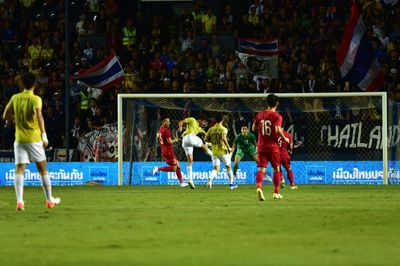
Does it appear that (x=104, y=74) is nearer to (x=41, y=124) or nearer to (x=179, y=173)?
(x=179, y=173)

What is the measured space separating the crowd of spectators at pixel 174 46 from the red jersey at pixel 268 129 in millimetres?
12166

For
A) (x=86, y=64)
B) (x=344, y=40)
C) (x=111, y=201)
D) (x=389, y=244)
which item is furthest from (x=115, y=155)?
(x=389, y=244)

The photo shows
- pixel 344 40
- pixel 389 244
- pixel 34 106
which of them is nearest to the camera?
pixel 389 244

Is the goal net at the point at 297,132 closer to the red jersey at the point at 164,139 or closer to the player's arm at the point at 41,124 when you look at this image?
the red jersey at the point at 164,139

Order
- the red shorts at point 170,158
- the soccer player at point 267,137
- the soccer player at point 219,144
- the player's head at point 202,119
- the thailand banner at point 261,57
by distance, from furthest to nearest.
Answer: the thailand banner at point 261,57 → the player's head at point 202,119 → the red shorts at point 170,158 → the soccer player at point 219,144 → the soccer player at point 267,137

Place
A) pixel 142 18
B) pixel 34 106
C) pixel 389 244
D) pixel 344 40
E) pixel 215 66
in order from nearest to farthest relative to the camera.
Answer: pixel 389 244
pixel 34 106
pixel 344 40
pixel 215 66
pixel 142 18

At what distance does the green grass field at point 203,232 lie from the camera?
1089cm

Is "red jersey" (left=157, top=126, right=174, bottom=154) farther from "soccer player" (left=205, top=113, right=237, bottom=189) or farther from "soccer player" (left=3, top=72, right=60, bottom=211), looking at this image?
"soccer player" (left=3, top=72, right=60, bottom=211)

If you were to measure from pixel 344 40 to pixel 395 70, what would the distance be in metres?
2.28

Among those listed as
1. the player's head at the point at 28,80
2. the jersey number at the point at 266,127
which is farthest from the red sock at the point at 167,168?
the player's head at the point at 28,80

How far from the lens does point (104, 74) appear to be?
114 feet

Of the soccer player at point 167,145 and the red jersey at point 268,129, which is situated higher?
the red jersey at point 268,129

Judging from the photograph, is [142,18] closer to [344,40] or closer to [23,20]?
[23,20]

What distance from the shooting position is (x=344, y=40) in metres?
32.7
